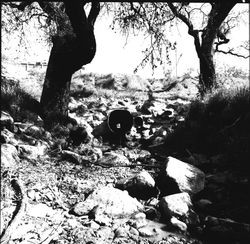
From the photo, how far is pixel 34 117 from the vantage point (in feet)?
24.1

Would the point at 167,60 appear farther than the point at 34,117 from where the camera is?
Yes

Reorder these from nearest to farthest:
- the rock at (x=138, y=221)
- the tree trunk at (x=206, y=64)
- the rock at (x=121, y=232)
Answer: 1. the rock at (x=121, y=232)
2. the rock at (x=138, y=221)
3. the tree trunk at (x=206, y=64)

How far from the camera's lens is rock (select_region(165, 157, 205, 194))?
14.9 feet

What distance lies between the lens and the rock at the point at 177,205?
3.77 metres

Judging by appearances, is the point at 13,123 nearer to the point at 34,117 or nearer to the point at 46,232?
the point at 34,117

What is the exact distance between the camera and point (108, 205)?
12.7ft

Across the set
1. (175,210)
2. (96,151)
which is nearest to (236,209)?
(175,210)

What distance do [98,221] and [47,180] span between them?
1.47m

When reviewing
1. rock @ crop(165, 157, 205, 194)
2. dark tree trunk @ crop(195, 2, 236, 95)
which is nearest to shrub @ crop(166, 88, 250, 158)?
rock @ crop(165, 157, 205, 194)

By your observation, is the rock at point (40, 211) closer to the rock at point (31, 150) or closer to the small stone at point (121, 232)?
the small stone at point (121, 232)

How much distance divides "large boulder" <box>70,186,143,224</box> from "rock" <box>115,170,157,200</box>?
26 cm

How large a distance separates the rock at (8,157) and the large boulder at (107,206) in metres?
1.56

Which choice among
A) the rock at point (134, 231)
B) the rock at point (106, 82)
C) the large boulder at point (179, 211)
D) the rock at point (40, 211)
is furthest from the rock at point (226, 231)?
the rock at point (106, 82)

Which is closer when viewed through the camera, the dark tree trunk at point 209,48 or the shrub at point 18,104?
the shrub at point 18,104
